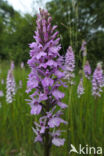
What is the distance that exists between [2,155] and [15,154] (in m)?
0.16

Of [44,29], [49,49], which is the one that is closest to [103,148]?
[49,49]

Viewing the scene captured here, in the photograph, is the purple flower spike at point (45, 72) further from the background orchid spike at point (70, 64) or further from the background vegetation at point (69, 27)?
the background orchid spike at point (70, 64)

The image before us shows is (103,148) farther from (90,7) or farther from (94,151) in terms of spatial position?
(90,7)

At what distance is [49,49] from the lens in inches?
43.5

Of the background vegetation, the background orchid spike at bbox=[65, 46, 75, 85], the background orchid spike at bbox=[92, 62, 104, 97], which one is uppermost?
the background vegetation

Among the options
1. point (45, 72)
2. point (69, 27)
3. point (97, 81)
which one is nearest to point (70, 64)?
point (97, 81)

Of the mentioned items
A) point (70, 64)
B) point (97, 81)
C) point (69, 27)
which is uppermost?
point (69, 27)

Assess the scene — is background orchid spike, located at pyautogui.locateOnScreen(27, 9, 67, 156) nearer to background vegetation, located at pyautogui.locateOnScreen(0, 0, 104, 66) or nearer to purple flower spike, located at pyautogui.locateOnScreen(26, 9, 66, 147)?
purple flower spike, located at pyautogui.locateOnScreen(26, 9, 66, 147)

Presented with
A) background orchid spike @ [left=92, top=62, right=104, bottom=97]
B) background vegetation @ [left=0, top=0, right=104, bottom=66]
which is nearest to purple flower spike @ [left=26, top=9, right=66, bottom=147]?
background vegetation @ [left=0, top=0, right=104, bottom=66]

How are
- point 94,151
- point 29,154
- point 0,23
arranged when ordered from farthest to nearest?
point 0,23 < point 29,154 < point 94,151

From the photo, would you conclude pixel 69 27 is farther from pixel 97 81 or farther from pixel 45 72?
pixel 97 81

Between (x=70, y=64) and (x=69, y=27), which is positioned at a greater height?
(x=69, y=27)

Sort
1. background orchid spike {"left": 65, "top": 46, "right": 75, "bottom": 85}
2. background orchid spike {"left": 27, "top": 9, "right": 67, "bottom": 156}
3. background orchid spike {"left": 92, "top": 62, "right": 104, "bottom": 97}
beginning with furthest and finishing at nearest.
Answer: background orchid spike {"left": 65, "top": 46, "right": 75, "bottom": 85}, background orchid spike {"left": 92, "top": 62, "right": 104, "bottom": 97}, background orchid spike {"left": 27, "top": 9, "right": 67, "bottom": 156}

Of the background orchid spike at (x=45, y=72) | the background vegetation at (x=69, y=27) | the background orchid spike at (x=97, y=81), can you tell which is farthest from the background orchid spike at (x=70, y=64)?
the background orchid spike at (x=45, y=72)
